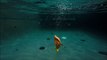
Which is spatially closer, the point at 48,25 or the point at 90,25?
the point at 48,25

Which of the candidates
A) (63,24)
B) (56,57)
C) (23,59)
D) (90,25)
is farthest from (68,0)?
(90,25)

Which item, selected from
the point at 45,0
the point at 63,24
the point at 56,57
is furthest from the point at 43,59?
the point at 63,24

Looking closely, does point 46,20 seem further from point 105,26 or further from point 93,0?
point 93,0

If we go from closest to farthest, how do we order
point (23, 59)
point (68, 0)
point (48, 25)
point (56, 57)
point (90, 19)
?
point (23, 59)
point (56, 57)
point (68, 0)
point (48, 25)
point (90, 19)

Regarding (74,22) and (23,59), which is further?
(74,22)

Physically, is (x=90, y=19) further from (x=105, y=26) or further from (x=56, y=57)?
(x=56, y=57)

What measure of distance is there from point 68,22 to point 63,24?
6.78ft

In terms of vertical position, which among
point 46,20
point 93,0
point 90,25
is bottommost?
point 90,25

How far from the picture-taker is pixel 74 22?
139 feet

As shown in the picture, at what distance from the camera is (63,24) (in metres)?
41.6

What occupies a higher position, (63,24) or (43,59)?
(43,59)

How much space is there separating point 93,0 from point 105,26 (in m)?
24.9

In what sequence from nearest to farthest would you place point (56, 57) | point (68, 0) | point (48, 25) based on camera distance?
1. point (56, 57)
2. point (68, 0)
3. point (48, 25)

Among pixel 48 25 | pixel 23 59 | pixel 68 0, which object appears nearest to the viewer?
pixel 23 59
